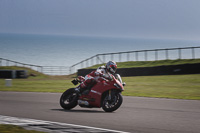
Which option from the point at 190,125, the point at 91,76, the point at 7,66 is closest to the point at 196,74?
the point at 91,76

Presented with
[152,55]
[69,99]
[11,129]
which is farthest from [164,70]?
[11,129]

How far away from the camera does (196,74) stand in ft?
80.6

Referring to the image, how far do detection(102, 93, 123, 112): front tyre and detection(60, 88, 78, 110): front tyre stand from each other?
1.05 metres


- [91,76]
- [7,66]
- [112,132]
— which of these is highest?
[7,66]

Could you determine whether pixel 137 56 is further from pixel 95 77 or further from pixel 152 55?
pixel 95 77

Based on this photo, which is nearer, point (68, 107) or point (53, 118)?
point (53, 118)

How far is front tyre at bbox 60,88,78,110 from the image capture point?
404 inches

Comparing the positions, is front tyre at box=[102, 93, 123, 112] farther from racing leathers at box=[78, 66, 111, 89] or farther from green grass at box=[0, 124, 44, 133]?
green grass at box=[0, 124, 44, 133]

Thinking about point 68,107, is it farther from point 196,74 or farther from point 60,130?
point 196,74

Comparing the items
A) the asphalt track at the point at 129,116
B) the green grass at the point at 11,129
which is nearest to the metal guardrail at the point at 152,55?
the asphalt track at the point at 129,116

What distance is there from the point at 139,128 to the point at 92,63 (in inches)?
1252

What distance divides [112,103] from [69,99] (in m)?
1.50

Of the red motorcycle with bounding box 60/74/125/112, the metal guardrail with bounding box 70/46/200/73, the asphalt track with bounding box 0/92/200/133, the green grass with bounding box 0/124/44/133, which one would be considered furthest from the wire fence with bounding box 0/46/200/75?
the green grass with bounding box 0/124/44/133

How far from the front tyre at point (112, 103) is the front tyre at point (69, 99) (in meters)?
1.05
